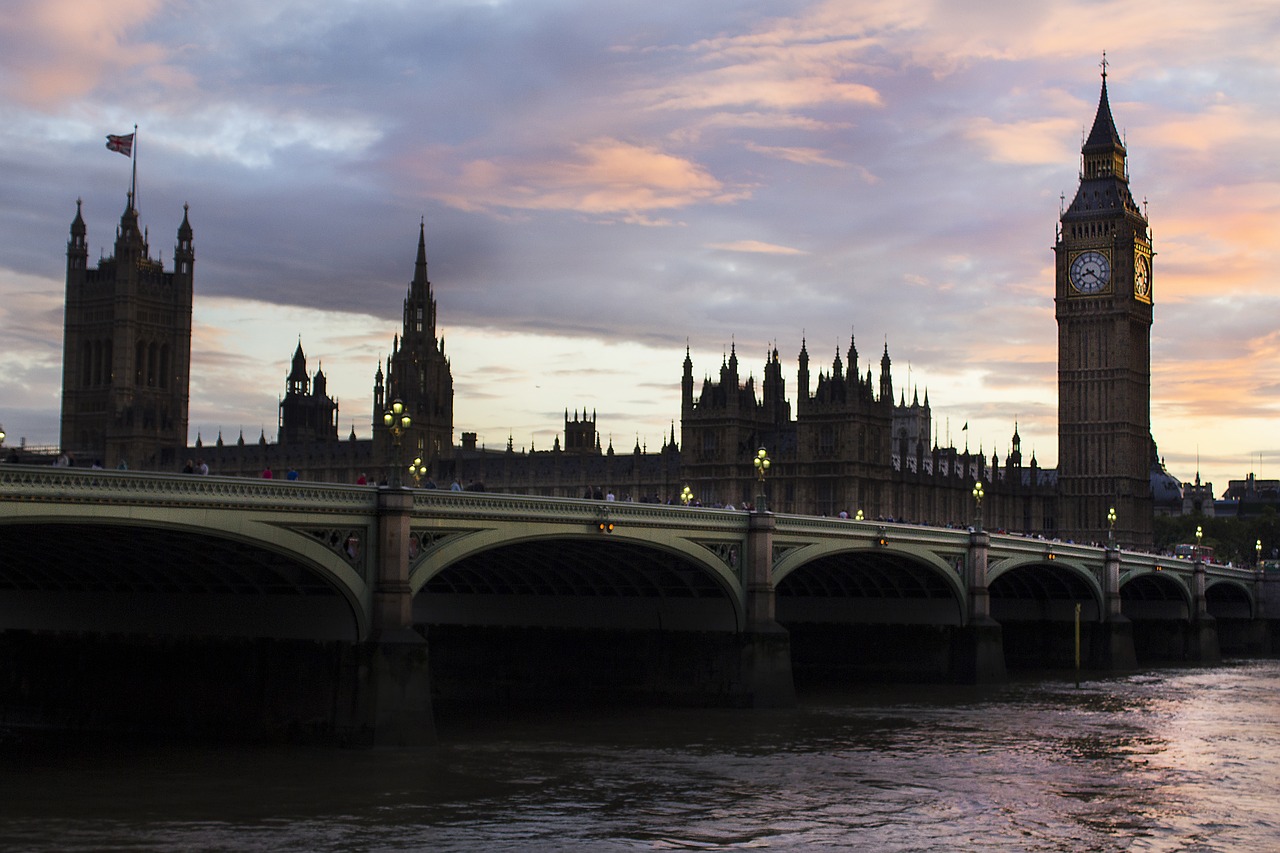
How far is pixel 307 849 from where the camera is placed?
3225 cm

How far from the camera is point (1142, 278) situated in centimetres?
16375

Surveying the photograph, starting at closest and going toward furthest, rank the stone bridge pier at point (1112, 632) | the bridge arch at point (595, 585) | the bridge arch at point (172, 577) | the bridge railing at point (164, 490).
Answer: the bridge railing at point (164, 490) < the bridge arch at point (172, 577) < the bridge arch at point (595, 585) < the stone bridge pier at point (1112, 632)

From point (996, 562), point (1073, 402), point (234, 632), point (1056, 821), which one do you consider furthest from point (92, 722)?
point (1073, 402)

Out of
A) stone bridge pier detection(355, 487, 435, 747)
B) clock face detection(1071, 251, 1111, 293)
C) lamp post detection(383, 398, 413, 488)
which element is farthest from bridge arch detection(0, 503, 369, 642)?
clock face detection(1071, 251, 1111, 293)

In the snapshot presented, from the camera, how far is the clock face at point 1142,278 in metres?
162

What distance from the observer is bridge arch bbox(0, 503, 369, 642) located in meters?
39.6

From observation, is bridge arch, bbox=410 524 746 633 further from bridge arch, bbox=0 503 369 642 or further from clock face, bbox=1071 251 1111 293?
clock face, bbox=1071 251 1111 293

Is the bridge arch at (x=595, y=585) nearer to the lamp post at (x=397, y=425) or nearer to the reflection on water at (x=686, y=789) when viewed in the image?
the reflection on water at (x=686, y=789)

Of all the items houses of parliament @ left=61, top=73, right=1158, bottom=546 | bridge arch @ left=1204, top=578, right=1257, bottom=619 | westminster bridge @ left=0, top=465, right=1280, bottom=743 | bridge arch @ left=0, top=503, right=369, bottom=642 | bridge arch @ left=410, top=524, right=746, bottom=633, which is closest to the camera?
bridge arch @ left=0, top=503, right=369, bottom=642

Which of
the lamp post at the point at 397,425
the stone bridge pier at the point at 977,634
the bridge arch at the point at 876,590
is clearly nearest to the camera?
the lamp post at the point at 397,425

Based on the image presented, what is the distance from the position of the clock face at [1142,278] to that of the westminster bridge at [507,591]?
71764 mm

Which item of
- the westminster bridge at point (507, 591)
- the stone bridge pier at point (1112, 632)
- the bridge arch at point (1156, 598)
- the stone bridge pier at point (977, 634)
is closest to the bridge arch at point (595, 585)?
the westminster bridge at point (507, 591)

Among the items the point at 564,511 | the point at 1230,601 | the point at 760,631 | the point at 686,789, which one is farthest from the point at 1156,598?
the point at 686,789

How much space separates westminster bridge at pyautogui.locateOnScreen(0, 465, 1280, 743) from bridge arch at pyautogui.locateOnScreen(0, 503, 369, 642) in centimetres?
7
